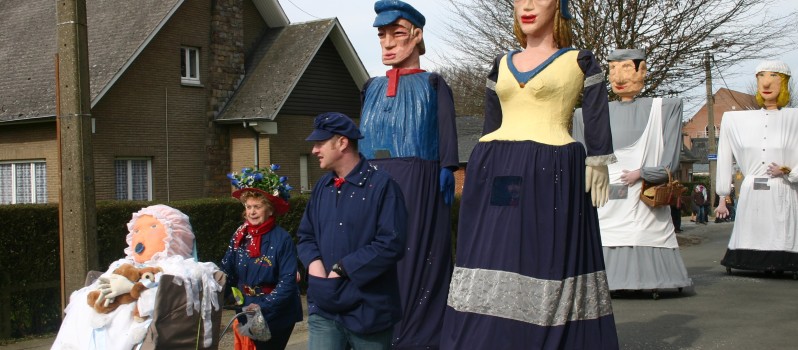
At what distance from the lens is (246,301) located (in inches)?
233

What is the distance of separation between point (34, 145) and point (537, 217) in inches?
718

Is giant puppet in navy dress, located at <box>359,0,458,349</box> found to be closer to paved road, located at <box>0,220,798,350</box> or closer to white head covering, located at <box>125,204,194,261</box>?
white head covering, located at <box>125,204,194,261</box>

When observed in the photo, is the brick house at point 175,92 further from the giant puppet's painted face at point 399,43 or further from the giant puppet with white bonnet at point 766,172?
the giant puppet's painted face at point 399,43

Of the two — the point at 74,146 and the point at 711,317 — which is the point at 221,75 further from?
the point at 74,146

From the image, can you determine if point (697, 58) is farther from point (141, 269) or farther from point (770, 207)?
point (141, 269)

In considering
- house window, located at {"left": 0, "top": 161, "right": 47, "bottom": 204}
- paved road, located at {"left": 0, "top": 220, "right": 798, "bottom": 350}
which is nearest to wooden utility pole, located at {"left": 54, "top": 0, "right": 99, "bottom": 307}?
paved road, located at {"left": 0, "top": 220, "right": 798, "bottom": 350}

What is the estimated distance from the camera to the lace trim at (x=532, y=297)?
5.14 m

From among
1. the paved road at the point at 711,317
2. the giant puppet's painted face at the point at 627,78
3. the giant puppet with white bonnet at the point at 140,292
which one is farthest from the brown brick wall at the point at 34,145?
the giant puppet with white bonnet at the point at 140,292

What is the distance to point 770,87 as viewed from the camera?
10.7 m

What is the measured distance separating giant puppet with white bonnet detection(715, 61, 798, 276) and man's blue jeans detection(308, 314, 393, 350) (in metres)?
6.83

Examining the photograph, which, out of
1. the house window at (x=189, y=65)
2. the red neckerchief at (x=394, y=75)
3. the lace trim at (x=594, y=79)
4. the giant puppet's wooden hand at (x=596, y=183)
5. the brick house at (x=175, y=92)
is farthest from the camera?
the house window at (x=189, y=65)

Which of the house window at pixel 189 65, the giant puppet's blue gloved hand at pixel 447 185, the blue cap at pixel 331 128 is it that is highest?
the house window at pixel 189 65

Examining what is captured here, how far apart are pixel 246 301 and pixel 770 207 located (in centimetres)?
720

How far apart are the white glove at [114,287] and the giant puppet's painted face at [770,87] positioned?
8.47 meters
